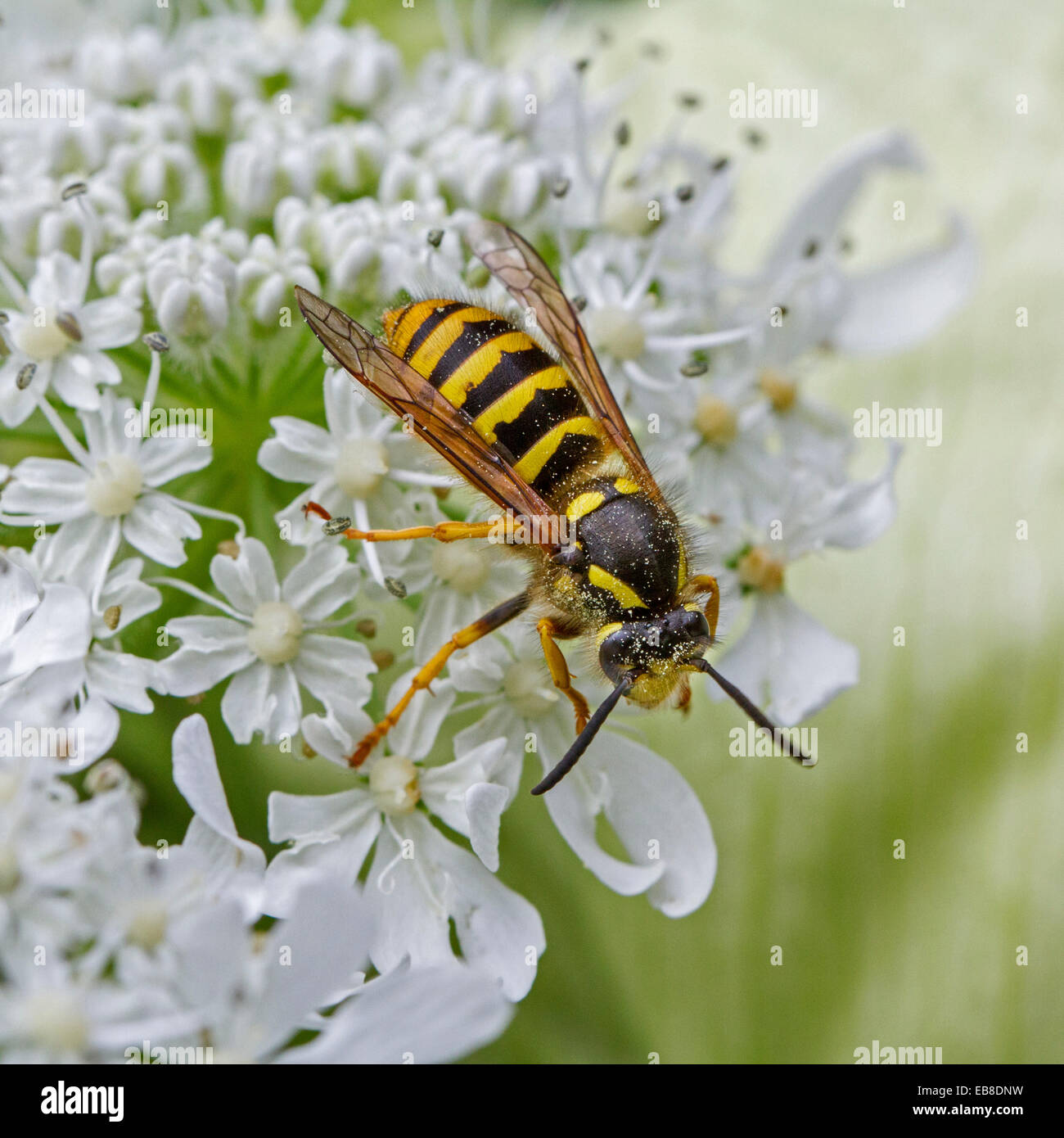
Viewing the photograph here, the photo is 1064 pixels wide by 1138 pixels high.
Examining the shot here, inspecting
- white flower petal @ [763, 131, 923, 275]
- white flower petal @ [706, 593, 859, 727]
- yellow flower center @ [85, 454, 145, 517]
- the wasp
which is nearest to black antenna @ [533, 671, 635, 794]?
the wasp

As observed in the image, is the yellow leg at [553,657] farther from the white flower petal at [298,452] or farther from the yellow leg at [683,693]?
the white flower petal at [298,452]

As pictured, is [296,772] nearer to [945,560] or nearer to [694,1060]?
[694,1060]

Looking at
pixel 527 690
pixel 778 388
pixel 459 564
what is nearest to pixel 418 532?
pixel 459 564

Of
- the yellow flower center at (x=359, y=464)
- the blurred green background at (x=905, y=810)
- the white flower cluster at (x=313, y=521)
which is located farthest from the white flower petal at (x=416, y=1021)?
the blurred green background at (x=905, y=810)

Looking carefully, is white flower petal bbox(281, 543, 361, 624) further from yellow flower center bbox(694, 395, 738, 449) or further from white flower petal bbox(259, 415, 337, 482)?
yellow flower center bbox(694, 395, 738, 449)

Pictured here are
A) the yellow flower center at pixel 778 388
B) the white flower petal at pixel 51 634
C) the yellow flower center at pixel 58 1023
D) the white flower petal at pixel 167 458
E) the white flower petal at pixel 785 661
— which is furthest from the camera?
the yellow flower center at pixel 778 388

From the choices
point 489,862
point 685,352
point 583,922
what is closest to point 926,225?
point 685,352
